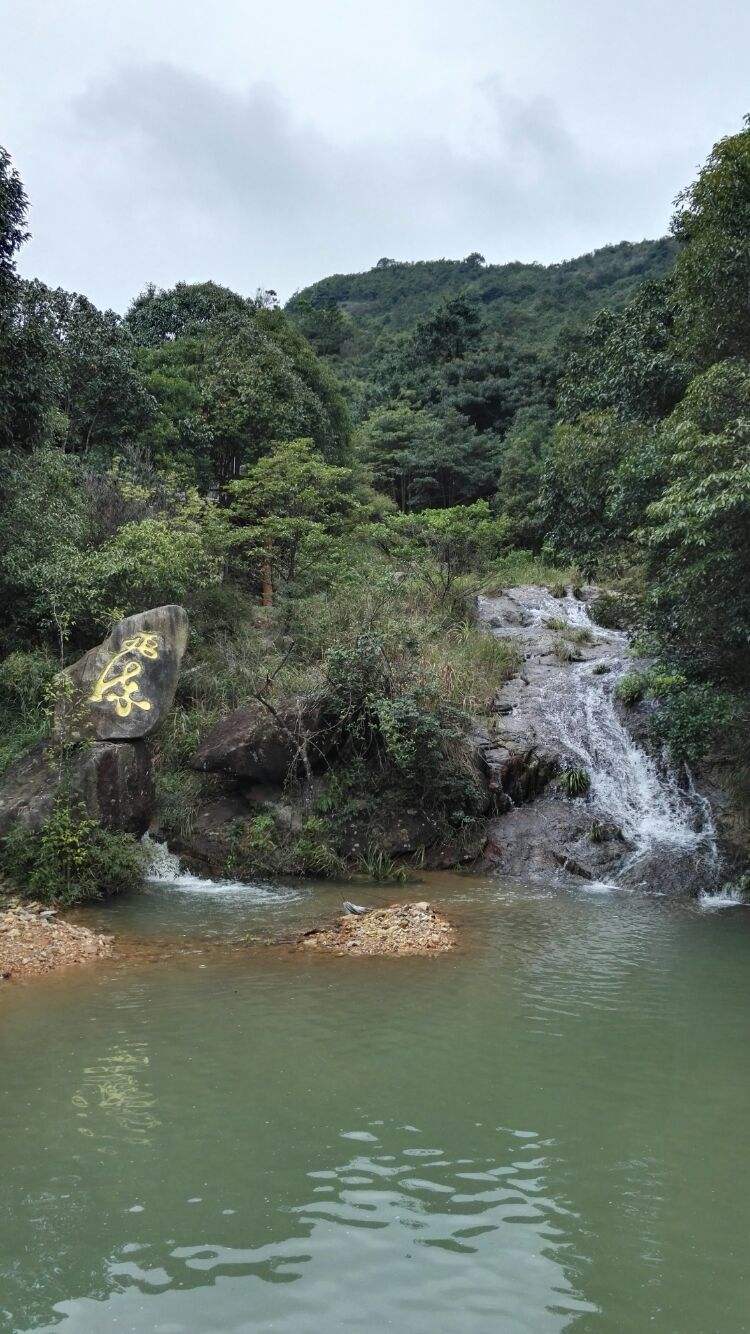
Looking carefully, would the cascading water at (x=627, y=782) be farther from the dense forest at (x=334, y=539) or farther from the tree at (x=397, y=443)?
the tree at (x=397, y=443)

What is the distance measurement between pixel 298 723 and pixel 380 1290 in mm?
9400

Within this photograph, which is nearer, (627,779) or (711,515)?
(711,515)

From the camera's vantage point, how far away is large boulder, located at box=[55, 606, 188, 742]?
439 inches

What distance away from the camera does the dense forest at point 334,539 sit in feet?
38.7

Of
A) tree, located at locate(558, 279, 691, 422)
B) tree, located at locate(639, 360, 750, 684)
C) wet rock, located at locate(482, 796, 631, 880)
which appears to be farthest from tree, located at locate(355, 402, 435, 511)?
tree, located at locate(639, 360, 750, 684)

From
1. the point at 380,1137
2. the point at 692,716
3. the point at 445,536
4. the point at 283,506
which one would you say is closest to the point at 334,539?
the point at 283,506

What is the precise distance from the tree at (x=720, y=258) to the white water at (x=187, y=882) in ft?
31.2

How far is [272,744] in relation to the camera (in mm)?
12773

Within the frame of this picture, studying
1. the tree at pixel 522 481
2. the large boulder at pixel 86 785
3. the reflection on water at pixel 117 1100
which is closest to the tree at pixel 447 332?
the tree at pixel 522 481

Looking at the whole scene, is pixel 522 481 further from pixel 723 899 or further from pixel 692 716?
pixel 723 899

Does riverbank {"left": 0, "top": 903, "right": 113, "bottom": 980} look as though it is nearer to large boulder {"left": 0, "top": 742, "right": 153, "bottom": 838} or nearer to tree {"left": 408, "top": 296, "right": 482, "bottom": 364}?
large boulder {"left": 0, "top": 742, "right": 153, "bottom": 838}

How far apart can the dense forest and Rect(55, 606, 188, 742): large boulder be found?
2.54ft

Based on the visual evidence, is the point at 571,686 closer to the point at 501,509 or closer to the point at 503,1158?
the point at 503,1158

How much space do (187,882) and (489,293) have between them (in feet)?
233
